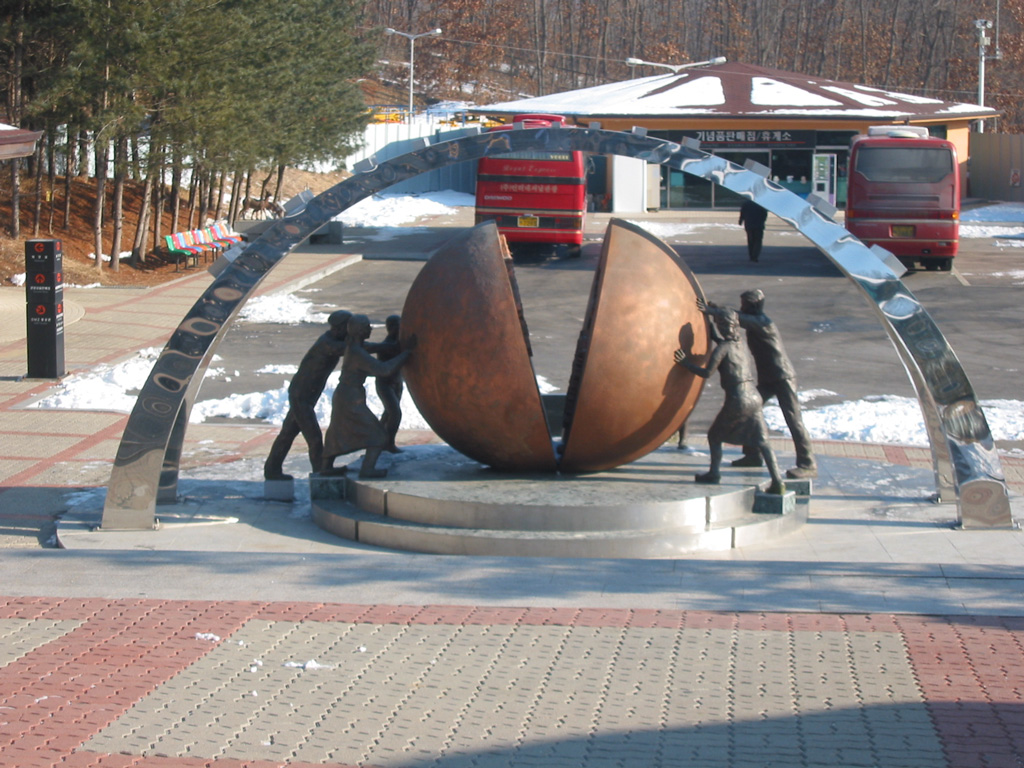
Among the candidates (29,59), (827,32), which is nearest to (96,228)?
(29,59)

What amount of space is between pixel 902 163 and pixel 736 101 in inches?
639

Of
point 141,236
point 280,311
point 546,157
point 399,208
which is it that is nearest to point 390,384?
point 280,311

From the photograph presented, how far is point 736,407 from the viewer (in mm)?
8531

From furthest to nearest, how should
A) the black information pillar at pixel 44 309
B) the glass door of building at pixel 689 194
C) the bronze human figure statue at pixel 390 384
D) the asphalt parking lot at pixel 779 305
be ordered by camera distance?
the glass door of building at pixel 689 194
the asphalt parking lot at pixel 779 305
the black information pillar at pixel 44 309
the bronze human figure statue at pixel 390 384

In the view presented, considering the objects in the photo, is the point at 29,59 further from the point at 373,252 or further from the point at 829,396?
the point at 829,396

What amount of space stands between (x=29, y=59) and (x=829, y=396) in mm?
19844

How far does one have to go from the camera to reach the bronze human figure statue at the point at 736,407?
27.7ft

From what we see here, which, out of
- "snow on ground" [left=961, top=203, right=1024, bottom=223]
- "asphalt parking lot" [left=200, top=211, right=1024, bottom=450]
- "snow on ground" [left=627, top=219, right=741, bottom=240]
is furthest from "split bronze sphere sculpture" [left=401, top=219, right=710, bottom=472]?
"snow on ground" [left=961, top=203, right=1024, bottom=223]

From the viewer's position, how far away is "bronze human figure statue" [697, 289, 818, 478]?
8.98 meters

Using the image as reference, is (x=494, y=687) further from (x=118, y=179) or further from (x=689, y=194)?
(x=689, y=194)

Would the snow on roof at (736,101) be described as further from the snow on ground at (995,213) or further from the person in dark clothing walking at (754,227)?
the person in dark clothing walking at (754,227)

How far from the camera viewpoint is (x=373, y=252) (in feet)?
96.3

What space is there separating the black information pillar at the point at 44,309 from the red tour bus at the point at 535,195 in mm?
13364

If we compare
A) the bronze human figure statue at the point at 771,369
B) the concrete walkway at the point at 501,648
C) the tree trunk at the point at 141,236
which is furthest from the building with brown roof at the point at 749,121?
the concrete walkway at the point at 501,648
